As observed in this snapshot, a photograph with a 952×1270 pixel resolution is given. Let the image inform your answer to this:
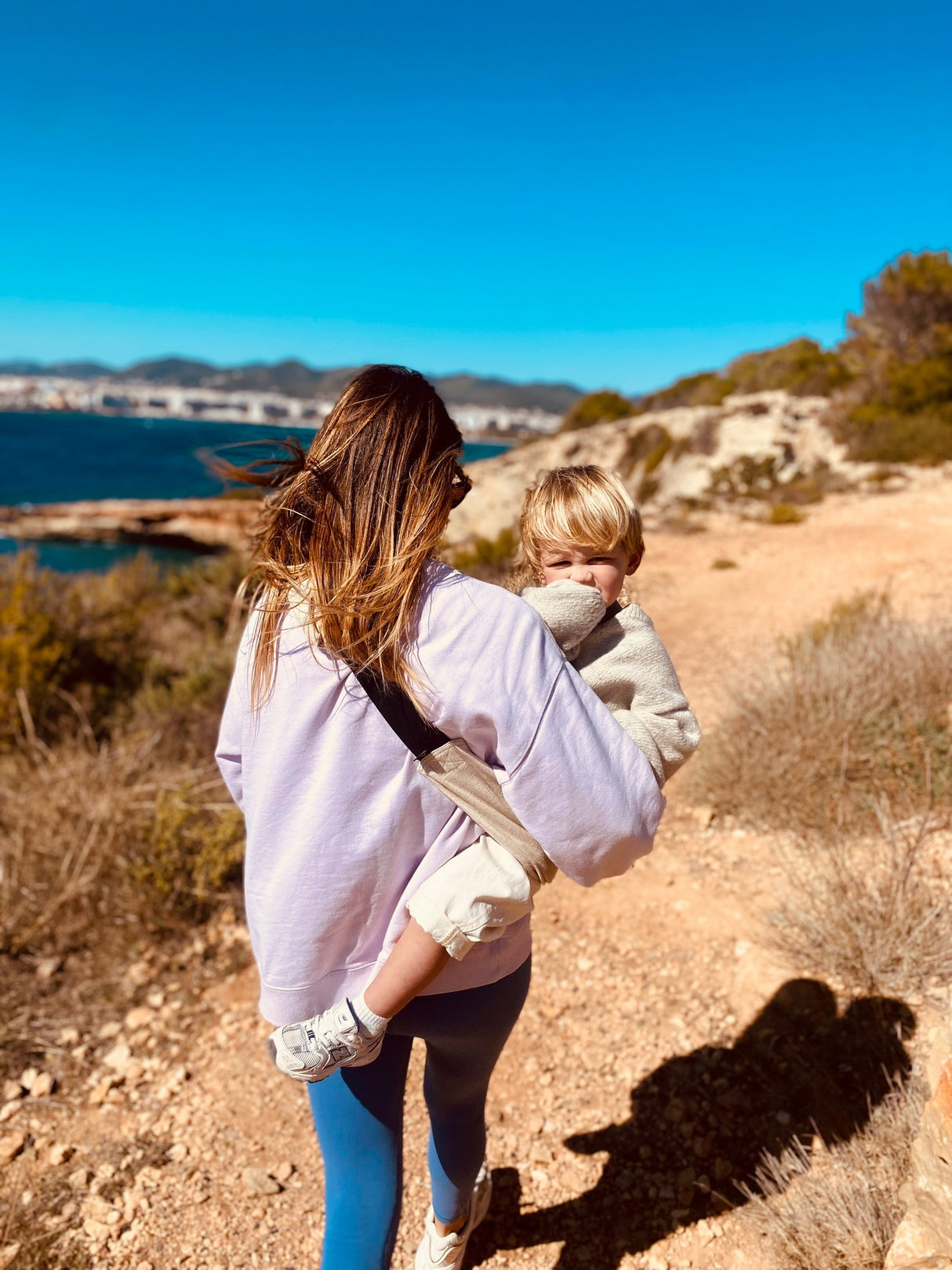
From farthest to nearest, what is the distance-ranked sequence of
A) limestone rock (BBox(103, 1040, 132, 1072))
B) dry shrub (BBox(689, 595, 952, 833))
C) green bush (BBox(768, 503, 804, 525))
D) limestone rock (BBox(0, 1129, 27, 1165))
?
1. green bush (BBox(768, 503, 804, 525))
2. dry shrub (BBox(689, 595, 952, 833))
3. limestone rock (BBox(103, 1040, 132, 1072))
4. limestone rock (BBox(0, 1129, 27, 1165))

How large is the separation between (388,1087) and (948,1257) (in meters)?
0.97

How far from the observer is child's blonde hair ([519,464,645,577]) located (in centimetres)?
128

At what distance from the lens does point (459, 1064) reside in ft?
4.42

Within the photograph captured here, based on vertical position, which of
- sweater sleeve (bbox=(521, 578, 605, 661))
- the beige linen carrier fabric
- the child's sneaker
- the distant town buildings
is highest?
the distant town buildings

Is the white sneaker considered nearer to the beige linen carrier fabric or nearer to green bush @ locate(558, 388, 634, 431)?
the beige linen carrier fabric

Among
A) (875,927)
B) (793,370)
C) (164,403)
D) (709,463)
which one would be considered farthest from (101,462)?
(875,927)

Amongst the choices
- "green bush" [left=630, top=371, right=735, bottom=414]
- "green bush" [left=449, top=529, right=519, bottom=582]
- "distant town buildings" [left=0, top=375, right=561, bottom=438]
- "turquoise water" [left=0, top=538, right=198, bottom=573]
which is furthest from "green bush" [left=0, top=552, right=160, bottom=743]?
"green bush" [left=630, top=371, right=735, bottom=414]

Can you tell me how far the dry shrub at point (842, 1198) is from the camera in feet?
5.34

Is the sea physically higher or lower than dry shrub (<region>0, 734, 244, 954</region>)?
lower

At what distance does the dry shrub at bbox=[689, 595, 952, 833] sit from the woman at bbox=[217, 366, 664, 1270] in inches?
99.7

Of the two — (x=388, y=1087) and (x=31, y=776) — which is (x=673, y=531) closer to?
(x=31, y=776)

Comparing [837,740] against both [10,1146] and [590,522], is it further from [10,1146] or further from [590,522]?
[10,1146]

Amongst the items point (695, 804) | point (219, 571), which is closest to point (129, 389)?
point (219, 571)

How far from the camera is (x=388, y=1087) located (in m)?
1.31
